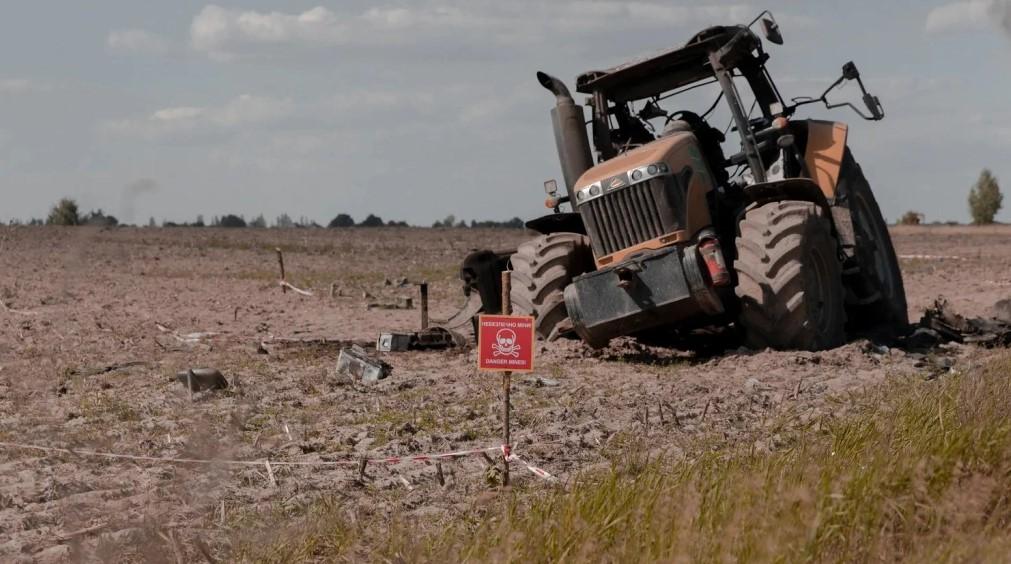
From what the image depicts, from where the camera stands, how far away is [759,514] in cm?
600

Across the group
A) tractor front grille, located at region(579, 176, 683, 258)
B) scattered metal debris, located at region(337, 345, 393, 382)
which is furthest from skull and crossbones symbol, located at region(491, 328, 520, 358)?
tractor front grille, located at region(579, 176, 683, 258)

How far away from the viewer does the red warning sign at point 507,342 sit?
27.6 ft

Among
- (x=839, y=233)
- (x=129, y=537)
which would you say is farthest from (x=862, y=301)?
(x=129, y=537)

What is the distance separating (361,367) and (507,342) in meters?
4.34

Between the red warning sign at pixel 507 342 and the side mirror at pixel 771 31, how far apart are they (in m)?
5.45

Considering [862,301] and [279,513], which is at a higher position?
[862,301]

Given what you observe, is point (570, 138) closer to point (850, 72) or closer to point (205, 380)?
point (850, 72)

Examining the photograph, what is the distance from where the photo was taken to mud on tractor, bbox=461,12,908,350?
12352mm

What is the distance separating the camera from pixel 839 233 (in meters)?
13.6

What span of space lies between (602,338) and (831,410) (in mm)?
3585

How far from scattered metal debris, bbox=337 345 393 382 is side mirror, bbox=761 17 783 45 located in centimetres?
451

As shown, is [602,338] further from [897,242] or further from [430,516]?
[897,242]

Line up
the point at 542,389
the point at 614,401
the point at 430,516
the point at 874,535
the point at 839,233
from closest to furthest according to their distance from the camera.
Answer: the point at 874,535 < the point at 430,516 < the point at 614,401 < the point at 542,389 < the point at 839,233

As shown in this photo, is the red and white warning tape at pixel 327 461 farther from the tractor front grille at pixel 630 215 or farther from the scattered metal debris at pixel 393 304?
the scattered metal debris at pixel 393 304
